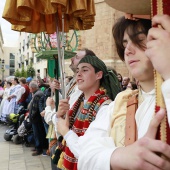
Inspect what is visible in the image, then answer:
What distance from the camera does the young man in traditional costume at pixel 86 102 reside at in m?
1.79

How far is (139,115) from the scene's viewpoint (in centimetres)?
98

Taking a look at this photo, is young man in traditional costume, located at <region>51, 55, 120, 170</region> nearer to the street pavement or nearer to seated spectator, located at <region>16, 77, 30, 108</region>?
the street pavement

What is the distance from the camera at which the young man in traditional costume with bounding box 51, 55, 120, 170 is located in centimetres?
179

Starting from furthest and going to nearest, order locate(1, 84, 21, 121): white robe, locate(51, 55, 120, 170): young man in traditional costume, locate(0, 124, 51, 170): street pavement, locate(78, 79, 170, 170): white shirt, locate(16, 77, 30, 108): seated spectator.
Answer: locate(1, 84, 21, 121): white robe
locate(16, 77, 30, 108): seated spectator
locate(0, 124, 51, 170): street pavement
locate(51, 55, 120, 170): young man in traditional costume
locate(78, 79, 170, 170): white shirt

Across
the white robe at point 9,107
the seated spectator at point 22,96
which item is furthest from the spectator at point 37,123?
the white robe at point 9,107

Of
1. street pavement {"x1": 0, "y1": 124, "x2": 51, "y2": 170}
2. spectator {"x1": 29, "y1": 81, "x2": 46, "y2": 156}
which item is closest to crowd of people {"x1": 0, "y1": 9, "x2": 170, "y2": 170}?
street pavement {"x1": 0, "y1": 124, "x2": 51, "y2": 170}

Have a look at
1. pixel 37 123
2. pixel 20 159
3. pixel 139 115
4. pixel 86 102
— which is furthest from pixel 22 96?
pixel 139 115

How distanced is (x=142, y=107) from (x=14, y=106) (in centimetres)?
743

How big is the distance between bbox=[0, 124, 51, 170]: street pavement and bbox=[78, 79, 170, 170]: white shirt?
3691mm

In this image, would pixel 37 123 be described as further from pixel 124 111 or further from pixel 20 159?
pixel 124 111

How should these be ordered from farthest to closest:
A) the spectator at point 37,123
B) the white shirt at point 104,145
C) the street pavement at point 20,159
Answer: the spectator at point 37,123 → the street pavement at point 20,159 → the white shirt at point 104,145

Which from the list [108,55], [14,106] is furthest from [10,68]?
[14,106]

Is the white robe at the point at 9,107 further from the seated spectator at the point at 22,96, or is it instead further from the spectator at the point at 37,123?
the spectator at the point at 37,123

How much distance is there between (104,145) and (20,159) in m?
4.32
